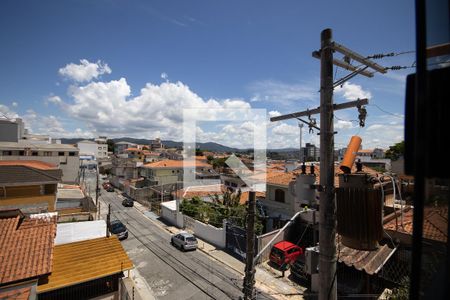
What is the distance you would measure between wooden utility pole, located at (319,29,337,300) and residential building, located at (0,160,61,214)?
869 inches

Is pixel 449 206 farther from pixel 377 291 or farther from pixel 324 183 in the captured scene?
pixel 377 291

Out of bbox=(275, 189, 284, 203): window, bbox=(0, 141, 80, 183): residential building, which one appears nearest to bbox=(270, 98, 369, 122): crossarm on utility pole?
bbox=(275, 189, 284, 203): window

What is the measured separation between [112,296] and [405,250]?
13633 millimetres

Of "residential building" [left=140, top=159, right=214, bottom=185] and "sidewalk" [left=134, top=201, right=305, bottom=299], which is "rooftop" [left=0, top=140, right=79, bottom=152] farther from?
"sidewalk" [left=134, top=201, right=305, bottom=299]

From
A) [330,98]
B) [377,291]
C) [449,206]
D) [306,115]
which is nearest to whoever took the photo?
[449,206]

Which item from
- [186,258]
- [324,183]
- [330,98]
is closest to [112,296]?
[186,258]

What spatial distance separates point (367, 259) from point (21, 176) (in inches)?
940

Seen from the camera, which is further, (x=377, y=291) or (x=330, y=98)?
(x=377, y=291)

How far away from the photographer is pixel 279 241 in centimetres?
1725

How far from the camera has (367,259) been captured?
11234mm

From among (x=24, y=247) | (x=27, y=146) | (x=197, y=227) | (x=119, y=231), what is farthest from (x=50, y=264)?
(x=27, y=146)

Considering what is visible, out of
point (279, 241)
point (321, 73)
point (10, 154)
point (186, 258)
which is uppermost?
point (321, 73)

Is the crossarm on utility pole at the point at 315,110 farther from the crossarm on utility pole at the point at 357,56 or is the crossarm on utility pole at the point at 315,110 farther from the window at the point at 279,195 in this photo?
the window at the point at 279,195

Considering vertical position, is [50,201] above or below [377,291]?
above
